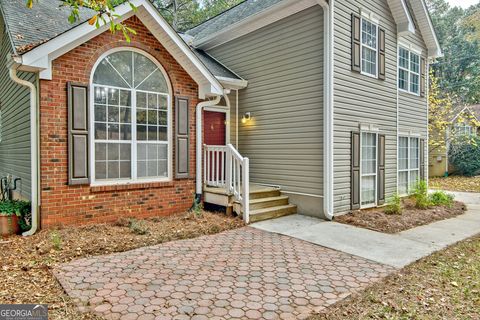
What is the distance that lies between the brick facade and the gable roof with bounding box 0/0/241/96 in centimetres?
16

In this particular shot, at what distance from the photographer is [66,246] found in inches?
193

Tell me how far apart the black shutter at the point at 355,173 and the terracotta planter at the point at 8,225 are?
7208mm

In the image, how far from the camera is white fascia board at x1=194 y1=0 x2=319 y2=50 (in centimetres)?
768

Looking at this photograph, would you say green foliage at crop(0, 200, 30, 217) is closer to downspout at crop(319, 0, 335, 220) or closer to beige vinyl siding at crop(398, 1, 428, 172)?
downspout at crop(319, 0, 335, 220)

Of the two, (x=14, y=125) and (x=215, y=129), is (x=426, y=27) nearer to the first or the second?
(x=215, y=129)

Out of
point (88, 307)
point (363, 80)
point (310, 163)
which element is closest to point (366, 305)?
point (88, 307)

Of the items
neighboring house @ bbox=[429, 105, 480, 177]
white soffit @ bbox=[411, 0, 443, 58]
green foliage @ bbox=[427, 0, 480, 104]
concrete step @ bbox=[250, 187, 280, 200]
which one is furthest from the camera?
green foliage @ bbox=[427, 0, 480, 104]

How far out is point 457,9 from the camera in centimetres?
2953

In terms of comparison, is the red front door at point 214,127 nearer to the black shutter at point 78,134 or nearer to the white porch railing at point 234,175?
the white porch railing at point 234,175

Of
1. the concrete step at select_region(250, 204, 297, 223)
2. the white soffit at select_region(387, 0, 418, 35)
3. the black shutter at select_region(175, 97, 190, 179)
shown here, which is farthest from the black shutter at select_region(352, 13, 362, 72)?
Result: the black shutter at select_region(175, 97, 190, 179)

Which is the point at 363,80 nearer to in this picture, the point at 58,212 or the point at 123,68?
the point at 123,68

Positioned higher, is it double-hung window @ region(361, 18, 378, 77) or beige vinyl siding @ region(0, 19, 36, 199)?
double-hung window @ region(361, 18, 378, 77)

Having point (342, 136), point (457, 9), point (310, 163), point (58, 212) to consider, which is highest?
point (457, 9)

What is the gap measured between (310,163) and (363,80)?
274 centimetres
